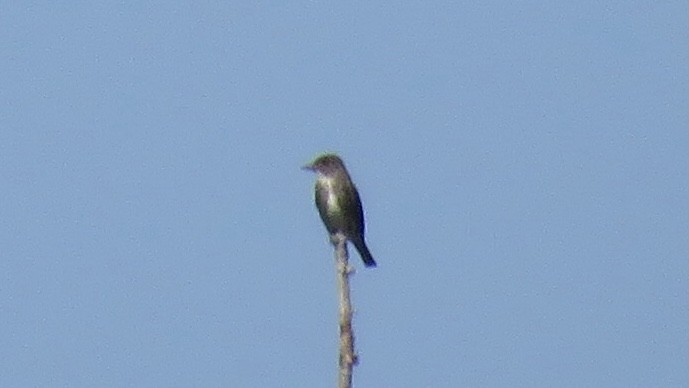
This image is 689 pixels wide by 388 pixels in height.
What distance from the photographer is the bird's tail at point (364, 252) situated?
68.9 feet

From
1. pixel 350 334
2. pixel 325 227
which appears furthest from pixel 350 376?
pixel 325 227

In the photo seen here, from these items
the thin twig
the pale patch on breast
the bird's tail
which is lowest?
the thin twig

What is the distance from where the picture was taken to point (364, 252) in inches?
830

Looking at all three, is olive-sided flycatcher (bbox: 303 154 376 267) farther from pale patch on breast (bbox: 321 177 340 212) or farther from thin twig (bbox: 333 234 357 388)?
thin twig (bbox: 333 234 357 388)

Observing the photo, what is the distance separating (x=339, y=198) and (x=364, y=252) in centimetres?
55

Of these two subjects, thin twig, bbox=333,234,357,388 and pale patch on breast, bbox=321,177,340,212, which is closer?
thin twig, bbox=333,234,357,388

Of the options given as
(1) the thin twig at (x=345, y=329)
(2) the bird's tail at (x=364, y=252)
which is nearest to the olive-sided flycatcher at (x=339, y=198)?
(2) the bird's tail at (x=364, y=252)

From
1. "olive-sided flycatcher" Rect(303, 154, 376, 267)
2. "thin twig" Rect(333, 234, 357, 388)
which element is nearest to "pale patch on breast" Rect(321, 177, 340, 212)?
"olive-sided flycatcher" Rect(303, 154, 376, 267)

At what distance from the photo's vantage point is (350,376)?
1352cm

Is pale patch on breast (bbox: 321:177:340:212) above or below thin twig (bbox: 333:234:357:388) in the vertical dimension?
above

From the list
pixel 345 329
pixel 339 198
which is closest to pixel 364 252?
pixel 339 198

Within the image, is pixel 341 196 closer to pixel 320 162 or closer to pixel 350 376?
pixel 320 162

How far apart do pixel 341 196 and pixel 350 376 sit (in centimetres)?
755

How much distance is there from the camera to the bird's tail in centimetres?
2102
